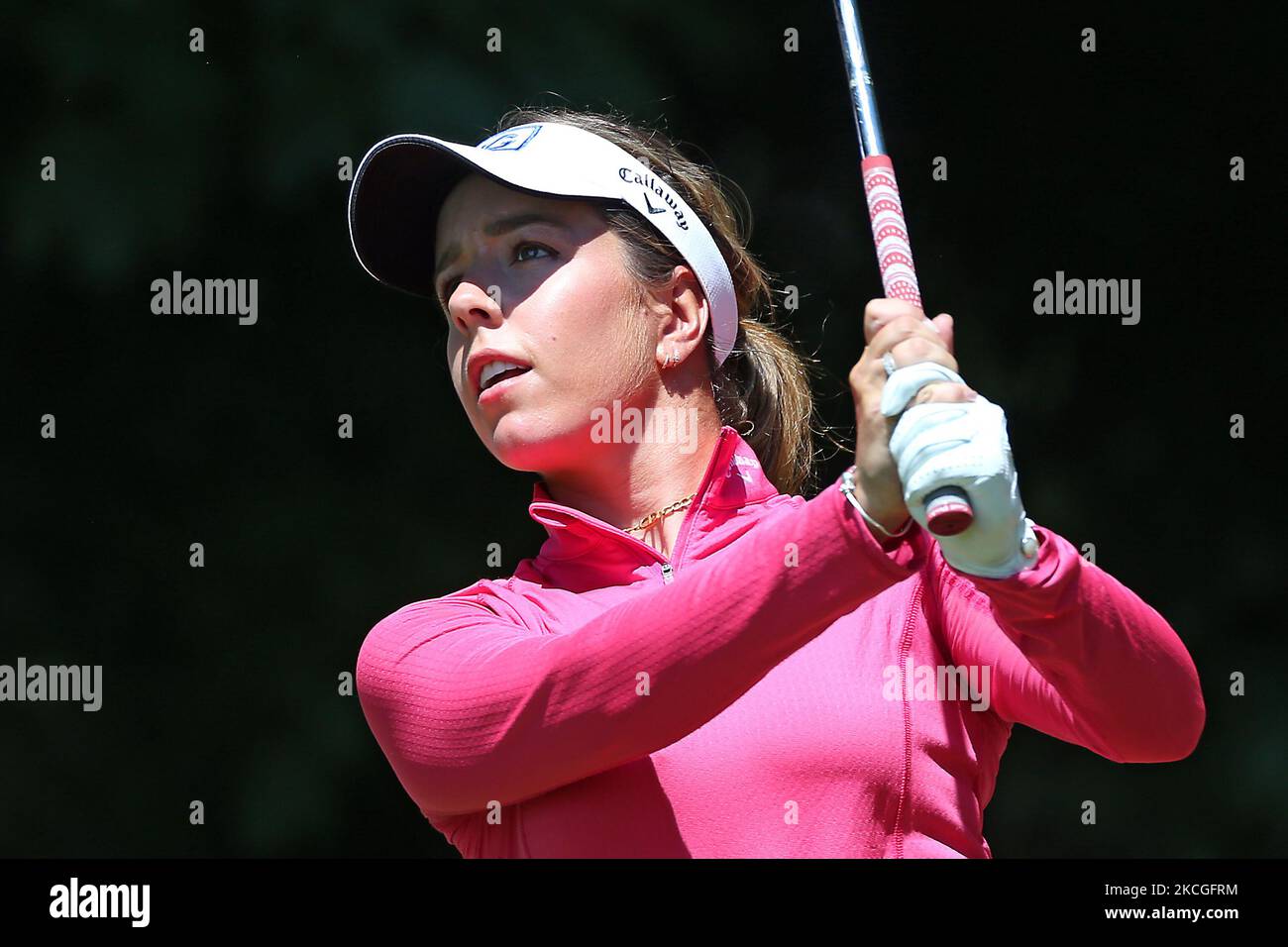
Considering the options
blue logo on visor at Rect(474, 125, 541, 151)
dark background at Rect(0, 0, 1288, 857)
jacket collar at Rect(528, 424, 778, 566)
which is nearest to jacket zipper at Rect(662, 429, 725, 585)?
jacket collar at Rect(528, 424, 778, 566)

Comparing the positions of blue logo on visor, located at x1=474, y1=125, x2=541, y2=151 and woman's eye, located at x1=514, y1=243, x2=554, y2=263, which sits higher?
blue logo on visor, located at x1=474, y1=125, x2=541, y2=151

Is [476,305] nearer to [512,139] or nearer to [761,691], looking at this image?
[512,139]

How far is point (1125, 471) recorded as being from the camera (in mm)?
2613

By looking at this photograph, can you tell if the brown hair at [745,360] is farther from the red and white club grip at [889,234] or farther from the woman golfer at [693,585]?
the red and white club grip at [889,234]

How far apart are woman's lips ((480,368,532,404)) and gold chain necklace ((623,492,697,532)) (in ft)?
0.56

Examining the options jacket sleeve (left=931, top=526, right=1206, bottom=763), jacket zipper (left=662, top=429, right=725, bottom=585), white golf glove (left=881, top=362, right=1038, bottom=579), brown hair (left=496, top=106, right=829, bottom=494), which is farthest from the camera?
brown hair (left=496, top=106, right=829, bottom=494)

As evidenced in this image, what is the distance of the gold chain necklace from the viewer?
1.72 metres

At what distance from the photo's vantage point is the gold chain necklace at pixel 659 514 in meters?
1.72

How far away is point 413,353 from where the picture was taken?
103 inches

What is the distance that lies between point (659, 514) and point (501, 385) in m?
0.18

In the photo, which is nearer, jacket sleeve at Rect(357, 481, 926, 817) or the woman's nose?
jacket sleeve at Rect(357, 481, 926, 817)

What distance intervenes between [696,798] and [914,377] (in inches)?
15.2

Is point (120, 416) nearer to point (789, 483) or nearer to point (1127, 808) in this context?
point (789, 483)

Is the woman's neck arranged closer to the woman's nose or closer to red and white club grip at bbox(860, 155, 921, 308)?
the woman's nose
